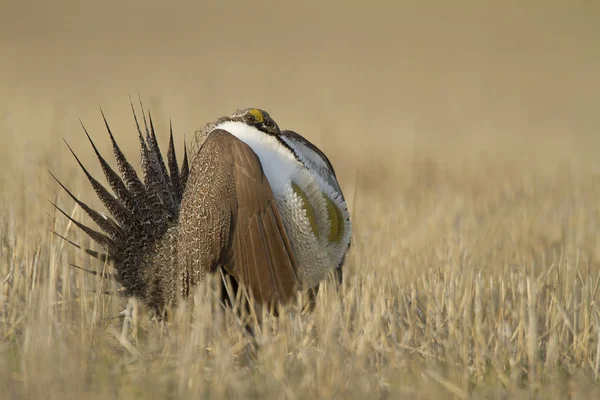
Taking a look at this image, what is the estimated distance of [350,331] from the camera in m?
3.29

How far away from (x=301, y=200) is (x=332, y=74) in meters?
12.3

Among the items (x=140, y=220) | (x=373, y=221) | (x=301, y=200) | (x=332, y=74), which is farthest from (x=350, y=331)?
(x=332, y=74)

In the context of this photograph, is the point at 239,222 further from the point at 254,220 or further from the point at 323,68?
the point at 323,68

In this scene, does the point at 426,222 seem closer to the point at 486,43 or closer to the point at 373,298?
the point at 373,298

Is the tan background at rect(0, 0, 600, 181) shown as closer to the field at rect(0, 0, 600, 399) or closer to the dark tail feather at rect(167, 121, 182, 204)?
the field at rect(0, 0, 600, 399)

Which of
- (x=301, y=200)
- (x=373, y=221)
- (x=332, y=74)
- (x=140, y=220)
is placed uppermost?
(x=332, y=74)

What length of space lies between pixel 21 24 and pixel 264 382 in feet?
63.6

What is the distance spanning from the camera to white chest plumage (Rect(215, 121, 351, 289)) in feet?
9.75

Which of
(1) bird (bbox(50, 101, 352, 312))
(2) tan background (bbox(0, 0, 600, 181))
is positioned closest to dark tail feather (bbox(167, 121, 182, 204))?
(1) bird (bbox(50, 101, 352, 312))

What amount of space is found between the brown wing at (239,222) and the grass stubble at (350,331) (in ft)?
0.46

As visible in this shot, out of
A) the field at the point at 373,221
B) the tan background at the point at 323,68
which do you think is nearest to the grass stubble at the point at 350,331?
the field at the point at 373,221

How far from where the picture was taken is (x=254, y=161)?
2.87 m

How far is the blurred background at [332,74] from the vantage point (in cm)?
850

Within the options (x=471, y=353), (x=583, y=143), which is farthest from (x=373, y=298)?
(x=583, y=143)
